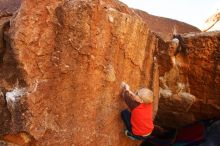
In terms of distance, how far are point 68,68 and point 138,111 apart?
124 cm

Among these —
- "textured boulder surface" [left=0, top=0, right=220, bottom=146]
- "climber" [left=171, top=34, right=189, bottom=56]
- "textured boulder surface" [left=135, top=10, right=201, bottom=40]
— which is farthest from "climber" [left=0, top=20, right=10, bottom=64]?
"textured boulder surface" [left=135, top=10, right=201, bottom=40]

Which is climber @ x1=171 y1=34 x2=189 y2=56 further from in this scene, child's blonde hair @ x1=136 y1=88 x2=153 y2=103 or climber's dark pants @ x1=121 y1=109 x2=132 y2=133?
climber's dark pants @ x1=121 y1=109 x2=132 y2=133

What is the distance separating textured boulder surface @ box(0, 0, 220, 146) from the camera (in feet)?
14.0

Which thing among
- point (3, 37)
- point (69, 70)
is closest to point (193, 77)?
point (69, 70)

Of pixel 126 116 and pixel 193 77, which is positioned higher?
pixel 193 77

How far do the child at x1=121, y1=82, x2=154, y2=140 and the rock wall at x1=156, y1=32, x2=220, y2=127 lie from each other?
122 cm

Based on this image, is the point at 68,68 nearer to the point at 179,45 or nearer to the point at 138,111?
the point at 138,111

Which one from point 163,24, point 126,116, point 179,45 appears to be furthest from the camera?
point 163,24

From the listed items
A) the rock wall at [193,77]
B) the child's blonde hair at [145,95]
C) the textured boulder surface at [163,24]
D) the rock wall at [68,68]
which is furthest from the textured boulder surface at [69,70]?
the textured boulder surface at [163,24]

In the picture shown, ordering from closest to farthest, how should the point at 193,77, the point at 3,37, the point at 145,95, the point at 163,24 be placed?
1. the point at 3,37
2. the point at 145,95
3. the point at 193,77
4. the point at 163,24

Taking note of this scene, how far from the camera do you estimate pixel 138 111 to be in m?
4.77

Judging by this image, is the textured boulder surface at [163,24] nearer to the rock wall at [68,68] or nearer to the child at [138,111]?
the rock wall at [68,68]

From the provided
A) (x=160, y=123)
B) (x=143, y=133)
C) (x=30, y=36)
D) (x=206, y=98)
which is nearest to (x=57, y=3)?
(x=30, y=36)

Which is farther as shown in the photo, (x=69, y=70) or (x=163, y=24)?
(x=163, y=24)
